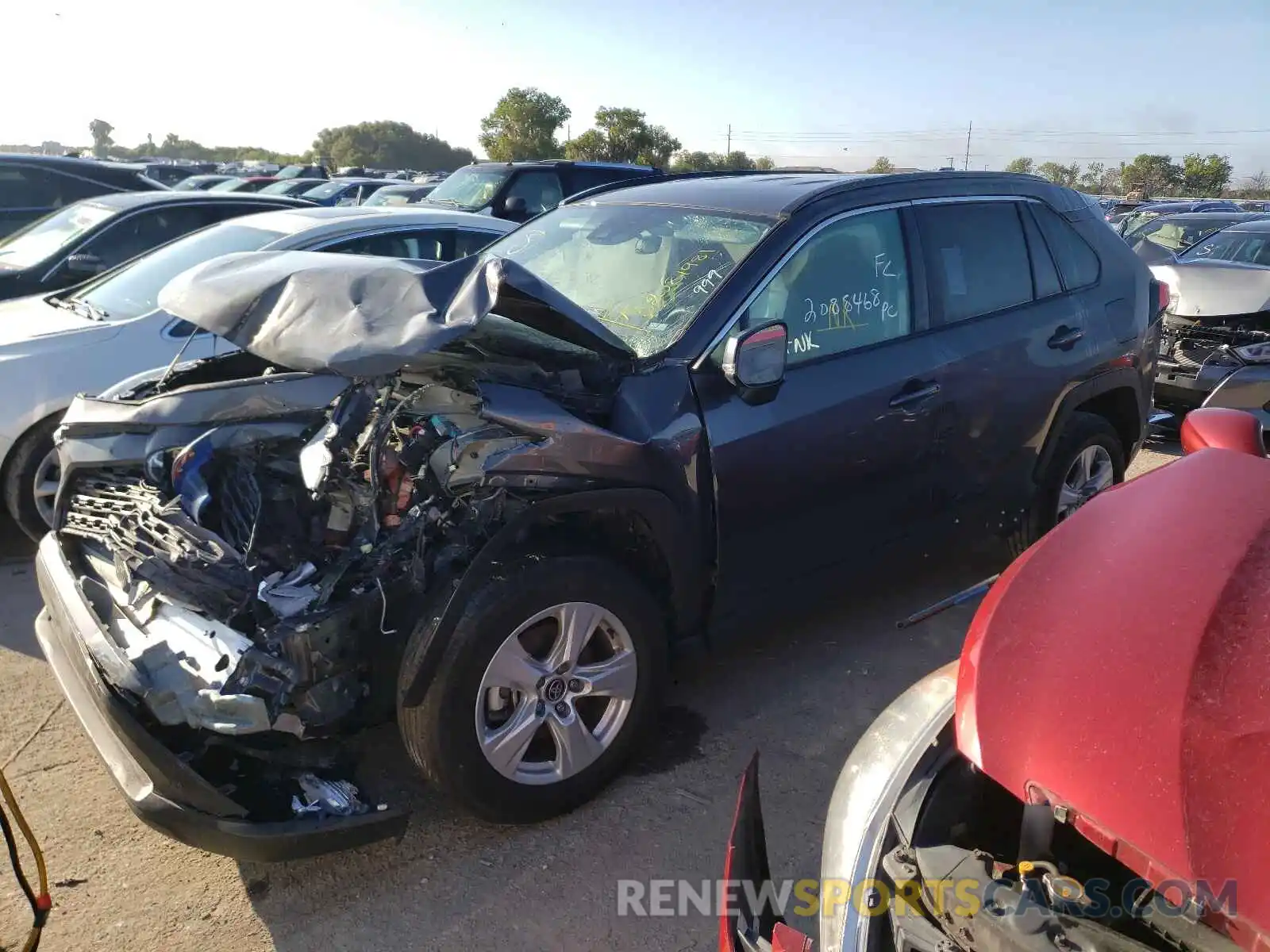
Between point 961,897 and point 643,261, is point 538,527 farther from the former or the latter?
point 961,897

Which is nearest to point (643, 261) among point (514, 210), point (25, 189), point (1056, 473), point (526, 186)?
point (1056, 473)

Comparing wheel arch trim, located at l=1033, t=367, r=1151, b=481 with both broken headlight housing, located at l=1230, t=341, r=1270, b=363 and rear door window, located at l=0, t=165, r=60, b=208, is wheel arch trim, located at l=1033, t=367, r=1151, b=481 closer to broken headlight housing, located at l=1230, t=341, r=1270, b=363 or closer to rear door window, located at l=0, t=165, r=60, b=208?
broken headlight housing, located at l=1230, t=341, r=1270, b=363

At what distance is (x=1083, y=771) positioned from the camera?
1551 millimetres

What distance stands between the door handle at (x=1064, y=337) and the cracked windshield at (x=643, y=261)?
1.64 meters

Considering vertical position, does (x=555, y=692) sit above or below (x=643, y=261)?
below

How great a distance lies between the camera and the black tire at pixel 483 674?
8.49 ft

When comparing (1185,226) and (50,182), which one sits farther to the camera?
(1185,226)

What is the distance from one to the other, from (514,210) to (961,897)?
1040cm

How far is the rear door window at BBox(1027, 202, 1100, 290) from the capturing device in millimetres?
4344

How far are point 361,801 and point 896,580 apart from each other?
8.02 ft

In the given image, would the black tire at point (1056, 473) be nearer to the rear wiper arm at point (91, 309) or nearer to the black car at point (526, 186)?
the rear wiper arm at point (91, 309)

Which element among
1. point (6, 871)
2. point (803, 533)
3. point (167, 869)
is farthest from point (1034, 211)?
point (6, 871)

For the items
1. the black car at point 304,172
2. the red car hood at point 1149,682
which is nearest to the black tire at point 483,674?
the red car hood at point 1149,682

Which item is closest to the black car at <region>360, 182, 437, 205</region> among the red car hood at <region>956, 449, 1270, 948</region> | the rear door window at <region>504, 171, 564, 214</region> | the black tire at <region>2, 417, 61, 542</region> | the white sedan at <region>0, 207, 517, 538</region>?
the rear door window at <region>504, 171, 564, 214</region>
